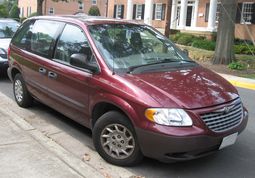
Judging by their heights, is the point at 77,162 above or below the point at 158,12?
below

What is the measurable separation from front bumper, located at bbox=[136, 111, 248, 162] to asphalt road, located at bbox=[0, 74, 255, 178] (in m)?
0.33

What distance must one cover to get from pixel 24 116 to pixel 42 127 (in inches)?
26.9

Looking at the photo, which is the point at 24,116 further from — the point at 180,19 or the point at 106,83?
the point at 180,19

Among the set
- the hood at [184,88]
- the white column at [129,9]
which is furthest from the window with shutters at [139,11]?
the hood at [184,88]

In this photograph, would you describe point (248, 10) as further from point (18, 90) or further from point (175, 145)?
point (175, 145)

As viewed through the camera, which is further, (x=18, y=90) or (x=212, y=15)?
(x=212, y=15)

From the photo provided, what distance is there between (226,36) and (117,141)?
548 inches

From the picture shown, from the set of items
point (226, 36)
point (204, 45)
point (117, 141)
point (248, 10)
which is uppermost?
point (248, 10)

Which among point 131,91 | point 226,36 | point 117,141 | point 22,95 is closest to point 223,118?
point 131,91

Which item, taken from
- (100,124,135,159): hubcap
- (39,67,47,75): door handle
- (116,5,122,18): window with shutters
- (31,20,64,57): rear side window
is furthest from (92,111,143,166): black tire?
(116,5,122,18): window with shutters

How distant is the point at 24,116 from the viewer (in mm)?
6871

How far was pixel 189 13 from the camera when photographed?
1449 inches

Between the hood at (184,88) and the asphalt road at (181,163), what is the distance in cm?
82

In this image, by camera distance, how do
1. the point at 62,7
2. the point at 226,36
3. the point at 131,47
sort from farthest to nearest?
the point at 62,7 < the point at 226,36 < the point at 131,47
